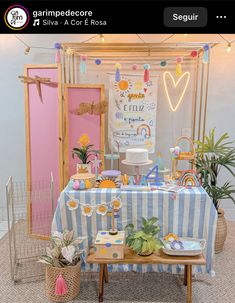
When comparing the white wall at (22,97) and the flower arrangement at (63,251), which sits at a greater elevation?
the white wall at (22,97)

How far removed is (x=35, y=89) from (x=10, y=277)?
1.68 meters

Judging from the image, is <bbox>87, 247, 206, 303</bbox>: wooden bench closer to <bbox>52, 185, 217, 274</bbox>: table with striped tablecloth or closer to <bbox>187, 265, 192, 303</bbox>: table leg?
<bbox>187, 265, 192, 303</bbox>: table leg

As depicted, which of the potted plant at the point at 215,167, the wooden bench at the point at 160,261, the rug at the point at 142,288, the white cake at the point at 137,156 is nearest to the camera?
the wooden bench at the point at 160,261

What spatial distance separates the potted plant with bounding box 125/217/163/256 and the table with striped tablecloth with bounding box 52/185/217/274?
104mm

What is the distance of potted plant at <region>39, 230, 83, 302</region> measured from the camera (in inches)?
86.7

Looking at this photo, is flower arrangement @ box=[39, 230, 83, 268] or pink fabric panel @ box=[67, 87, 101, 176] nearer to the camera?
flower arrangement @ box=[39, 230, 83, 268]

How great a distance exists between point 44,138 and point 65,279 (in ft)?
4.63

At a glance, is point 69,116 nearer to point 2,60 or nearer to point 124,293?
point 2,60

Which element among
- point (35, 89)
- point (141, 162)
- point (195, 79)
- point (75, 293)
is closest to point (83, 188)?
point (141, 162)

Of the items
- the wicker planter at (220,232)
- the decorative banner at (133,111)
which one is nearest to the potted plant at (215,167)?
the wicker planter at (220,232)

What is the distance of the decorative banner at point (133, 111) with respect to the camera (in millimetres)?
3340

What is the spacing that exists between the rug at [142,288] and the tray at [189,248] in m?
0.37

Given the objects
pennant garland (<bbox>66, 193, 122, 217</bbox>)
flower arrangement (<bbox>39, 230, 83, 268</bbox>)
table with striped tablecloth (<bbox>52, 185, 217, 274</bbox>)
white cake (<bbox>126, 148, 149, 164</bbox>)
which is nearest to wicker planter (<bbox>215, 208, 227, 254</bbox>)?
table with striped tablecloth (<bbox>52, 185, 217, 274</bbox>)

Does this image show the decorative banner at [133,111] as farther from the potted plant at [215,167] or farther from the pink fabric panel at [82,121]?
the potted plant at [215,167]
